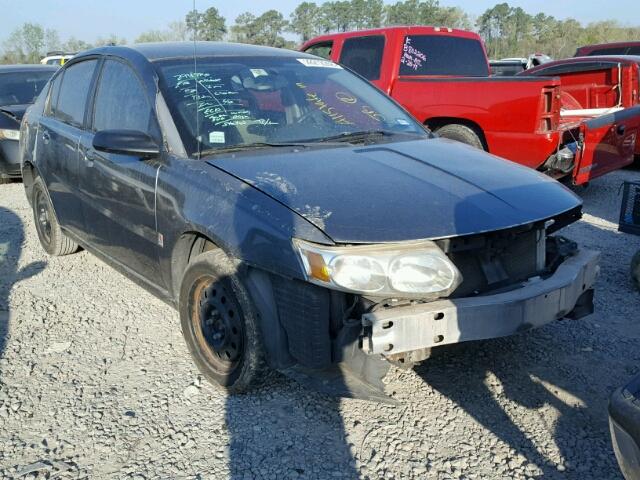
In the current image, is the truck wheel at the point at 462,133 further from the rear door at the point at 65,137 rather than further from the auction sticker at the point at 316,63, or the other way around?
the rear door at the point at 65,137

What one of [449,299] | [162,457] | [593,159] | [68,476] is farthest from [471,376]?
[593,159]

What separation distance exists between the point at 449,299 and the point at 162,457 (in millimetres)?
1436

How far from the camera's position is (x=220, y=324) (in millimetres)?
3176

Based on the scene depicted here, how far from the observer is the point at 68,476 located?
265cm

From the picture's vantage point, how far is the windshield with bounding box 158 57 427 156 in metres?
3.43

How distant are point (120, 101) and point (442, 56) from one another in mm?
5253

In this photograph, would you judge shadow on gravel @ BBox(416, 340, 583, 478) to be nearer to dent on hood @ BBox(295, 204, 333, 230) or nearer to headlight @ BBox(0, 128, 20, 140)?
dent on hood @ BBox(295, 204, 333, 230)

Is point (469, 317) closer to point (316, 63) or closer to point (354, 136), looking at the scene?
point (354, 136)

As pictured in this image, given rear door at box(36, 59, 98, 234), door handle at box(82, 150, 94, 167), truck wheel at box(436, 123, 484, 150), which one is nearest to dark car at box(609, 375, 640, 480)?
door handle at box(82, 150, 94, 167)

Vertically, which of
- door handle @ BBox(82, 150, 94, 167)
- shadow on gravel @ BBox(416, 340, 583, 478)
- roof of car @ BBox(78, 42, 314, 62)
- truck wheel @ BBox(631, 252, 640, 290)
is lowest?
shadow on gravel @ BBox(416, 340, 583, 478)

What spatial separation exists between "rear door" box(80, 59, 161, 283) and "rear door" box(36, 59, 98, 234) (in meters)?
0.20

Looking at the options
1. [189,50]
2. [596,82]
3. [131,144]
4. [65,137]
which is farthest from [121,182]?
[596,82]

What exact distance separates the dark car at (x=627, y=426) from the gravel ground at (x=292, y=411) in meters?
0.75

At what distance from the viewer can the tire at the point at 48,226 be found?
5227 mm
